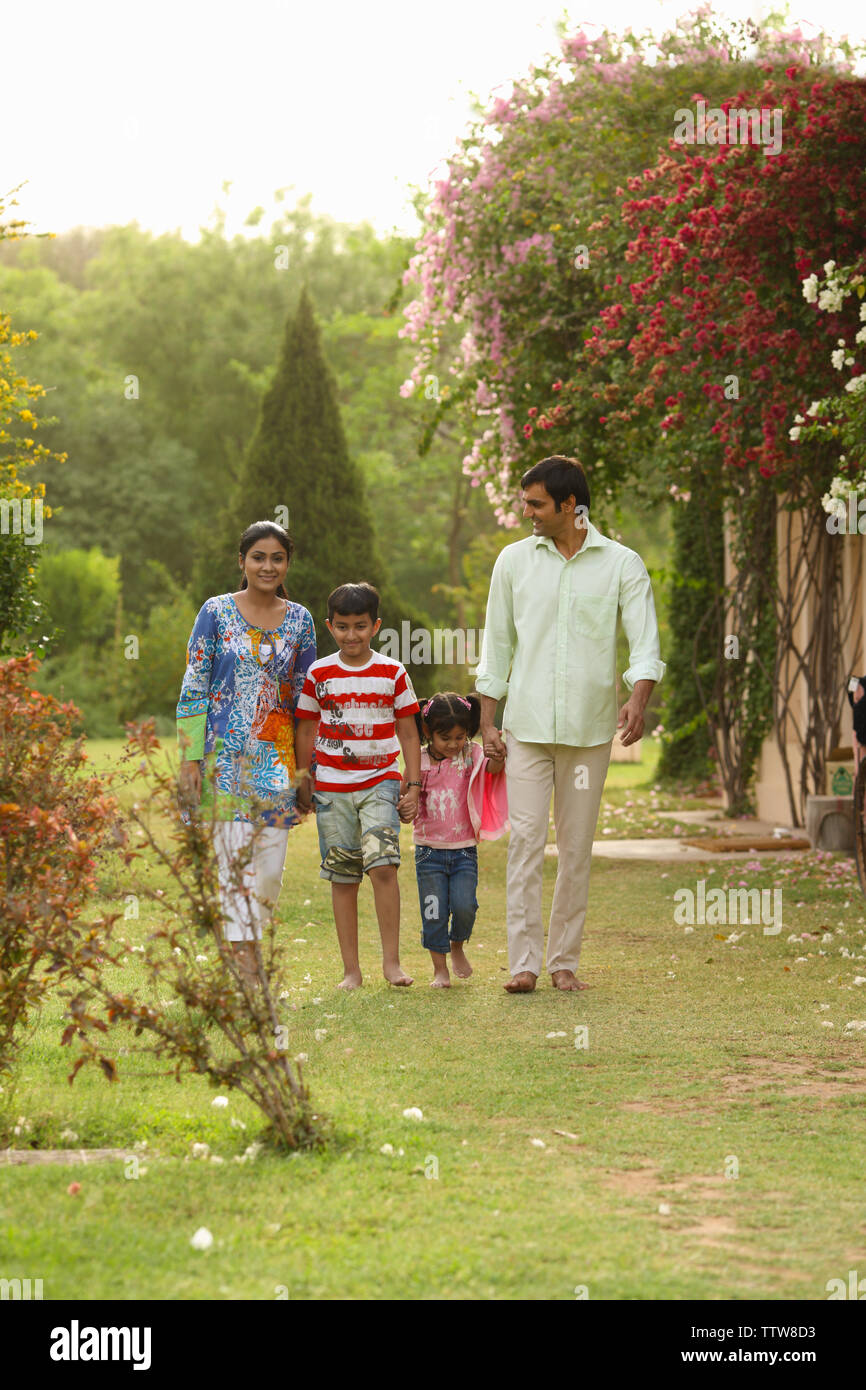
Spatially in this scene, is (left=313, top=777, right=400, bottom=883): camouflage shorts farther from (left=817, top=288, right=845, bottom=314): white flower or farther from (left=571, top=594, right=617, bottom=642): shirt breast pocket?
(left=817, top=288, right=845, bottom=314): white flower

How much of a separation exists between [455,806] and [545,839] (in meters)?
0.43

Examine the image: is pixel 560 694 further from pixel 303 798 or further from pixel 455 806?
pixel 303 798

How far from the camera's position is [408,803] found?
6.07 m

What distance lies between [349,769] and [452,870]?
65 centimetres

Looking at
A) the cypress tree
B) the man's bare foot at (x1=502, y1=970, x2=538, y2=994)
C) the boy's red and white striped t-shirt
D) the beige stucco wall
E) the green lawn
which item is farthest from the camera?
the cypress tree

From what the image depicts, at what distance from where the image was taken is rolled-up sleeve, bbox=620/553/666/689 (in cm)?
588

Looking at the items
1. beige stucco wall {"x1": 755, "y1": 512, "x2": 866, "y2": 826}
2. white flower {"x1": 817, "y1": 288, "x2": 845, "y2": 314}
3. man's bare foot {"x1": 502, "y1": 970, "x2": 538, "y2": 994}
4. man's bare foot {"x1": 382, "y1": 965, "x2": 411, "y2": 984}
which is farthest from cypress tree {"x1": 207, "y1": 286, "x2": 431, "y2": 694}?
man's bare foot {"x1": 502, "y1": 970, "x2": 538, "y2": 994}

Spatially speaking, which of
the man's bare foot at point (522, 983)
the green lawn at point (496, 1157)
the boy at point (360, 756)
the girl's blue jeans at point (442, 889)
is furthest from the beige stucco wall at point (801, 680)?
the boy at point (360, 756)

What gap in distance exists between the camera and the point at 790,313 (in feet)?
28.4

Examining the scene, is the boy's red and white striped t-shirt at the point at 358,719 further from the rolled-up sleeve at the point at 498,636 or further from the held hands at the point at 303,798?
the rolled-up sleeve at the point at 498,636

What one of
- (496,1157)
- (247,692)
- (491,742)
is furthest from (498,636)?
(496,1157)

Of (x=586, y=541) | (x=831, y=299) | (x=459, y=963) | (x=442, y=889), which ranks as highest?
(x=831, y=299)
